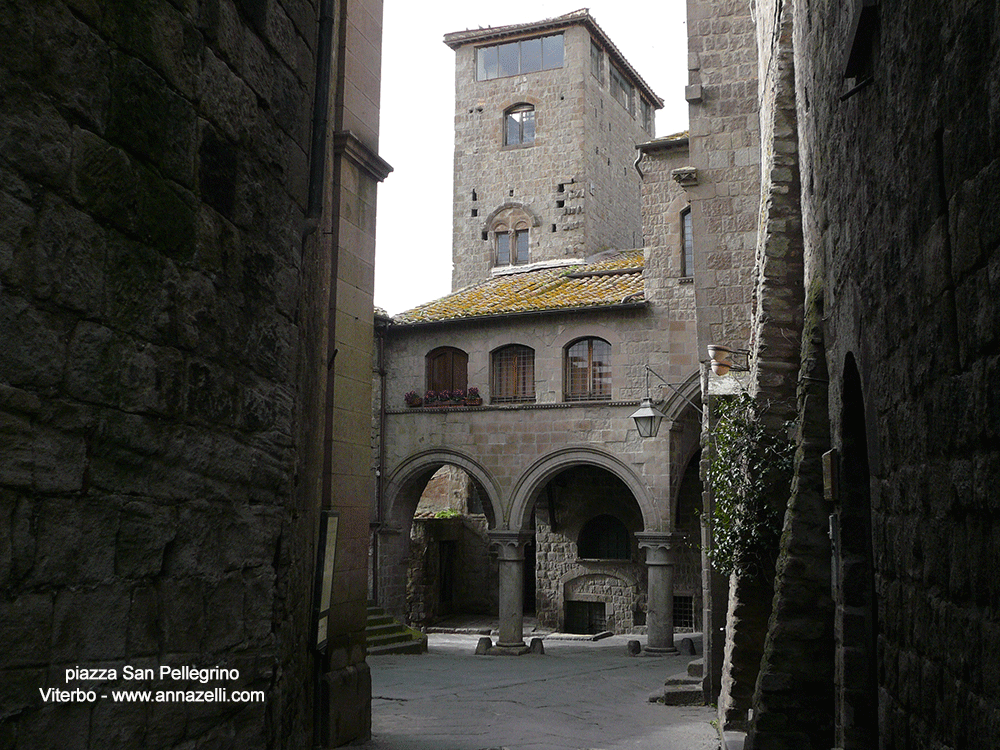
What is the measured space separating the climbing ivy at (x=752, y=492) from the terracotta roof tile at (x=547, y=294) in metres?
12.5

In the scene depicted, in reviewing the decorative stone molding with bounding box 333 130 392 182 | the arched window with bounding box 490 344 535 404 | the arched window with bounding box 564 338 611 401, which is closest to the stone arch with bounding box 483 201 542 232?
the arched window with bounding box 490 344 535 404

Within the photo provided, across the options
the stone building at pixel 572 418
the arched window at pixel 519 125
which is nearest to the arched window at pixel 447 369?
the stone building at pixel 572 418

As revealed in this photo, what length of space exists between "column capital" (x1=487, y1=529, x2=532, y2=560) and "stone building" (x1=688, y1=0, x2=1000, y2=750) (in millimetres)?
14807

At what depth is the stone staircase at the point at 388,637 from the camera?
17281 mm

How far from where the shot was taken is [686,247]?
67.8ft

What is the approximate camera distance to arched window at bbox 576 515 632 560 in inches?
969

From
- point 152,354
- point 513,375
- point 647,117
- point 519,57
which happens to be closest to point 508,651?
point 513,375

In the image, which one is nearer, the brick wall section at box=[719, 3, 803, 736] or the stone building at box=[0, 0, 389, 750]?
the stone building at box=[0, 0, 389, 750]

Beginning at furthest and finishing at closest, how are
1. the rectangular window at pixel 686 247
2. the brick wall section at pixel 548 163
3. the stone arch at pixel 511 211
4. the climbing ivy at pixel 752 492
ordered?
the stone arch at pixel 511 211 → the brick wall section at pixel 548 163 → the rectangular window at pixel 686 247 → the climbing ivy at pixel 752 492

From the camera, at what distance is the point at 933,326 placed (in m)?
2.87

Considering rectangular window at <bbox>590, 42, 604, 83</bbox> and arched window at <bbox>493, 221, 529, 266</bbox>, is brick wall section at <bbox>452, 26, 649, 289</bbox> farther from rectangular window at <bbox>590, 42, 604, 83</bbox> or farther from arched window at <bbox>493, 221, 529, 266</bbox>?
arched window at <bbox>493, 221, 529, 266</bbox>

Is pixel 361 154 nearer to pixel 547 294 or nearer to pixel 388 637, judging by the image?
pixel 388 637

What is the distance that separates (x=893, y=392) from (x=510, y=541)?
18.0 meters

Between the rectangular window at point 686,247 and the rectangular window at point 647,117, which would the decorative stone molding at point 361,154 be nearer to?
the rectangular window at point 686,247
